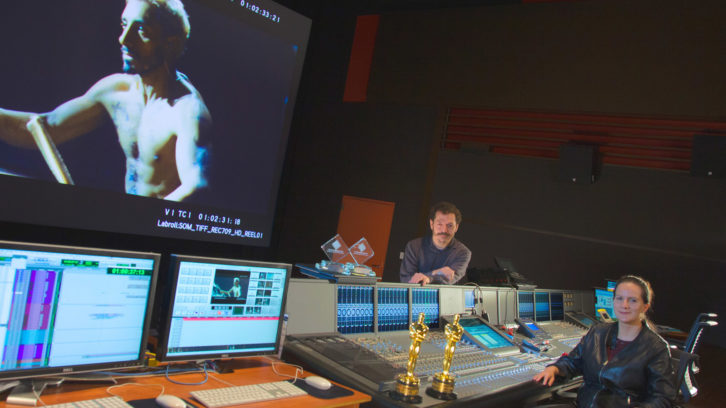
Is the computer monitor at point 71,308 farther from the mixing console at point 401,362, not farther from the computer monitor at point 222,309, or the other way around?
the mixing console at point 401,362

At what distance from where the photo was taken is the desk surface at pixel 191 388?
4.99 feet

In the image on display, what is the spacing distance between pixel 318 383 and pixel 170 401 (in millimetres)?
518

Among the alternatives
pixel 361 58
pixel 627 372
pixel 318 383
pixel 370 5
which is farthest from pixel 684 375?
pixel 370 5

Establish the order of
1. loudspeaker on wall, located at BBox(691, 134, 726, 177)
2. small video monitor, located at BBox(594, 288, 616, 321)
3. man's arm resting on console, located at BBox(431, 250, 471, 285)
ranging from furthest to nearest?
loudspeaker on wall, located at BBox(691, 134, 726, 177), small video monitor, located at BBox(594, 288, 616, 321), man's arm resting on console, located at BBox(431, 250, 471, 285)

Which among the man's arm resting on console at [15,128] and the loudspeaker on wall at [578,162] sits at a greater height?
the loudspeaker on wall at [578,162]

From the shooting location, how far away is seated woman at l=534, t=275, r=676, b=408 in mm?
2459

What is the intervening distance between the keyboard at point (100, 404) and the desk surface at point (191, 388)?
0.05m

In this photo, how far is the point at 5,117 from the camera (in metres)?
3.47

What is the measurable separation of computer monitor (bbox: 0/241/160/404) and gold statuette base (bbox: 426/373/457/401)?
3.28ft

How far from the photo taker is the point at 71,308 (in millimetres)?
1536

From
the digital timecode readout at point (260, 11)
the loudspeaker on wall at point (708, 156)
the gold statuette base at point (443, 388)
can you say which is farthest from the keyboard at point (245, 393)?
the loudspeaker on wall at point (708, 156)

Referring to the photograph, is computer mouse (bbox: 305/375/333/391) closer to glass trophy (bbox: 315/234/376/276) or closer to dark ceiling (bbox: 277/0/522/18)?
glass trophy (bbox: 315/234/376/276)

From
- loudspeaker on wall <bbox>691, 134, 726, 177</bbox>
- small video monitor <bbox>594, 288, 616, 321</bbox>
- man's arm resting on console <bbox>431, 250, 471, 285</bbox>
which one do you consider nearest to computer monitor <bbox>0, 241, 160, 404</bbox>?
man's arm resting on console <bbox>431, 250, 471, 285</bbox>

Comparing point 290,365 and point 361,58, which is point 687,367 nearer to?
point 290,365
